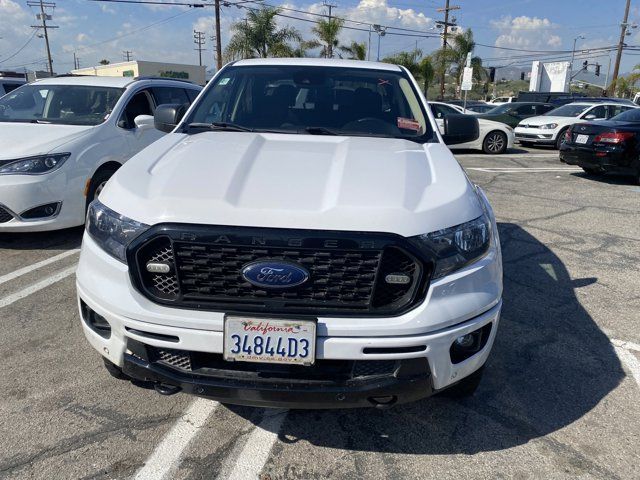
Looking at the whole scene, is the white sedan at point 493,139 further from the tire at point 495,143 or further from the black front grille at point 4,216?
the black front grille at point 4,216

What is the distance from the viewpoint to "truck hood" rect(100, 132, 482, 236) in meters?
2.07

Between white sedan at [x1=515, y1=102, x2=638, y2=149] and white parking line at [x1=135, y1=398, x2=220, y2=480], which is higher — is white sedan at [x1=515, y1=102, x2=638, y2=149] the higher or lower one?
the higher one

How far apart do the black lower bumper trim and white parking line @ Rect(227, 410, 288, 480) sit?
1.24ft

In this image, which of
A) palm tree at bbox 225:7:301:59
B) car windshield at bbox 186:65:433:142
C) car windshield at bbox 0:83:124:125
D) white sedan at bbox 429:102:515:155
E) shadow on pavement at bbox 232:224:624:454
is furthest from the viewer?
palm tree at bbox 225:7:301:59

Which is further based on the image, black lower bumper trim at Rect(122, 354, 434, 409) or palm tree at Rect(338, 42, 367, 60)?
palm tree at Rect(338, 42, 367, 60)

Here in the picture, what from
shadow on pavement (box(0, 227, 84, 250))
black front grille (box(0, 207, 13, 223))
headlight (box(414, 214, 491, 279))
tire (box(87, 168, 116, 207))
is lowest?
shadow on pavement (box(0, 227, 84, 250))

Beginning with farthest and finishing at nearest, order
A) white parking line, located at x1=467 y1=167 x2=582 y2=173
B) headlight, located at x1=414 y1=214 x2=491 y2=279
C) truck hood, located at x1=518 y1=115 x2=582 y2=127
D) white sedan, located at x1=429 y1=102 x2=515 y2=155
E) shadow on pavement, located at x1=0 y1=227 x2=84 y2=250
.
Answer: truck hood, located at x1=518 y1=115 x2=582 y2=127, white sedan, located at x1=429 y1=102 x2=515 y2=155, white parking line, located at x1=467 y1=167 x2=582 y2=173, shadow on pavement, located at x1=0 y1=227 x2=84 y2=250, headlight, located at x1=414 y1=214 x2=491 y2=279

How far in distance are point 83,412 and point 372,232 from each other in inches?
70.7

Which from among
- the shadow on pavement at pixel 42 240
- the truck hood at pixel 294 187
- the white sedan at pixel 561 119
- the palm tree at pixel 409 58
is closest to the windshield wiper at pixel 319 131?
the truck hood at pixel 294 187

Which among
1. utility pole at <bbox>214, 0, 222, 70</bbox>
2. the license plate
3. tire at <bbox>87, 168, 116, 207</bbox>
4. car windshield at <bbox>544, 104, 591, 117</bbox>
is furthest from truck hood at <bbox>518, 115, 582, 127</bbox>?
utility pole at <bbox>214, 0, 222, 70</bbox>

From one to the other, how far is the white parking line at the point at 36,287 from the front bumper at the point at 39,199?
2.28 feet

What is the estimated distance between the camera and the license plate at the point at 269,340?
200 cm

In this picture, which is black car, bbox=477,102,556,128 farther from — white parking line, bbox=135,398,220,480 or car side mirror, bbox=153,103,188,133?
white parking line, bbox=135,398,220,480

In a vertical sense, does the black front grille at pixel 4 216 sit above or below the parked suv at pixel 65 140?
below
